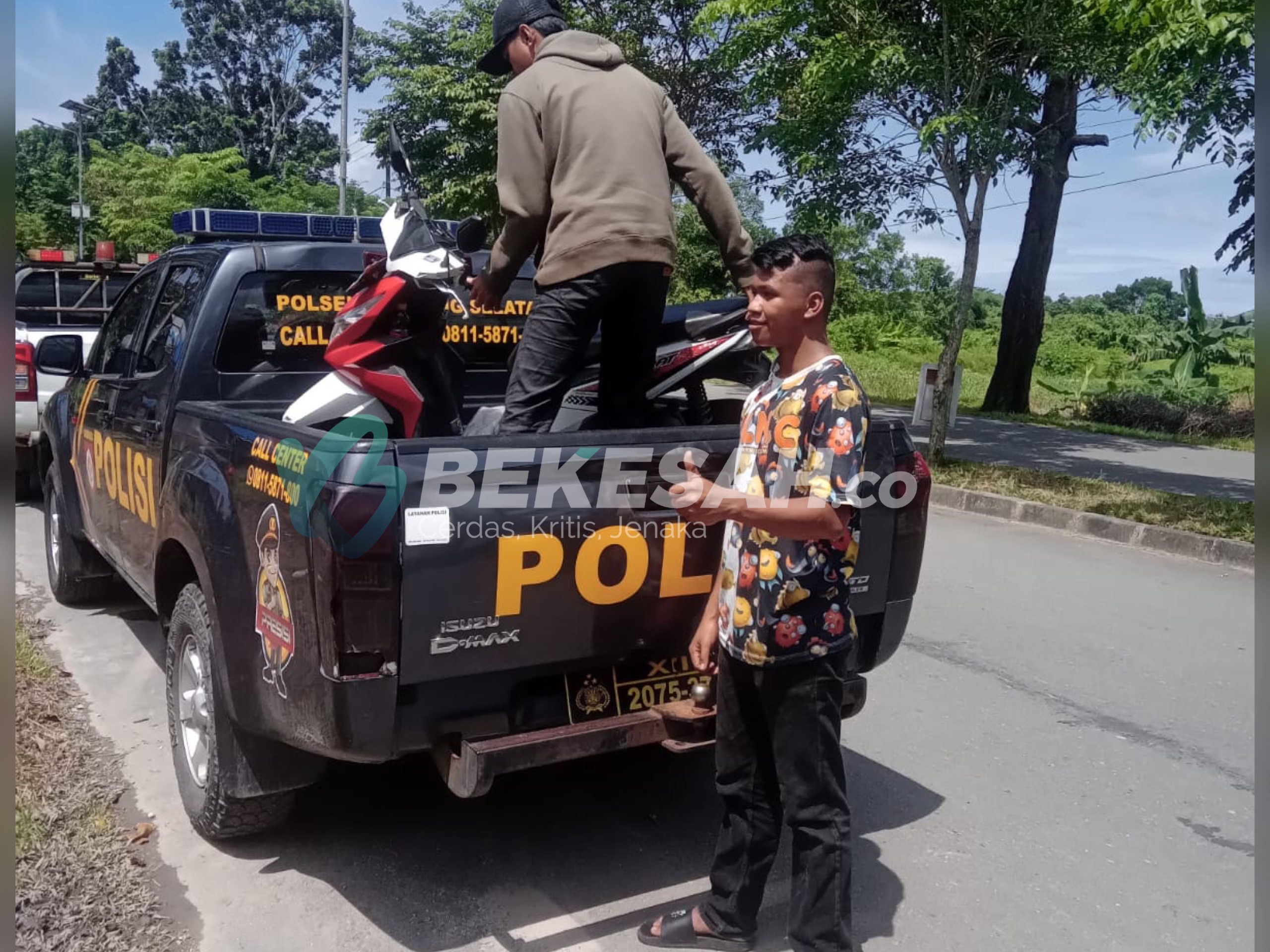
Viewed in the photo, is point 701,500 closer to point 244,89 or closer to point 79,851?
point 79,851

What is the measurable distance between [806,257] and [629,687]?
1.28 meters

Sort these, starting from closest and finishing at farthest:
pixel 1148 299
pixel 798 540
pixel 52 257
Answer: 1. pixel 798 540
2. pixel 52 257
3. pixel 1148 299

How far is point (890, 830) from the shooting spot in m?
3.73

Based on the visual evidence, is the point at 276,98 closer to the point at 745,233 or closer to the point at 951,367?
the point at 951,367

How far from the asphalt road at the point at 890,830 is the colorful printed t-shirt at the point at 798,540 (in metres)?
0.97

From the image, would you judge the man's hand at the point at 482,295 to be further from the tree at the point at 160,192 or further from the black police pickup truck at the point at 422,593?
the tree at the point at 160,192

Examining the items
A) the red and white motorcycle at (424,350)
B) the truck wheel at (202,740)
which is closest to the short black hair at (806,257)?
the red and white motorcycle at (424,350)

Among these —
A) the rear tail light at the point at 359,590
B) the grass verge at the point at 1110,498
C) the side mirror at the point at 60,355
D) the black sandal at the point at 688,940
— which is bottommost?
the black sandal at the point at 688,940

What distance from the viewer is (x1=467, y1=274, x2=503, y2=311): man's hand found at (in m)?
3.88

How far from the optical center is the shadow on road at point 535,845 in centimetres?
313

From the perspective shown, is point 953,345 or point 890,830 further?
point 953,345

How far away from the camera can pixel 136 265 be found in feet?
35.3

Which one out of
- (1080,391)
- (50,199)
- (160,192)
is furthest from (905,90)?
(50,199)

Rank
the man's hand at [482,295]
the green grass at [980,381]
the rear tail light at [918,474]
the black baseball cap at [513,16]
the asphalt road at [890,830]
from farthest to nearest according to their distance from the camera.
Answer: the green grass at [980,381]
the man's hand at [482,295]
the black baseball cap at [513,16]
the rear tail light at [918,474]
the asphalt road at [890,830]
